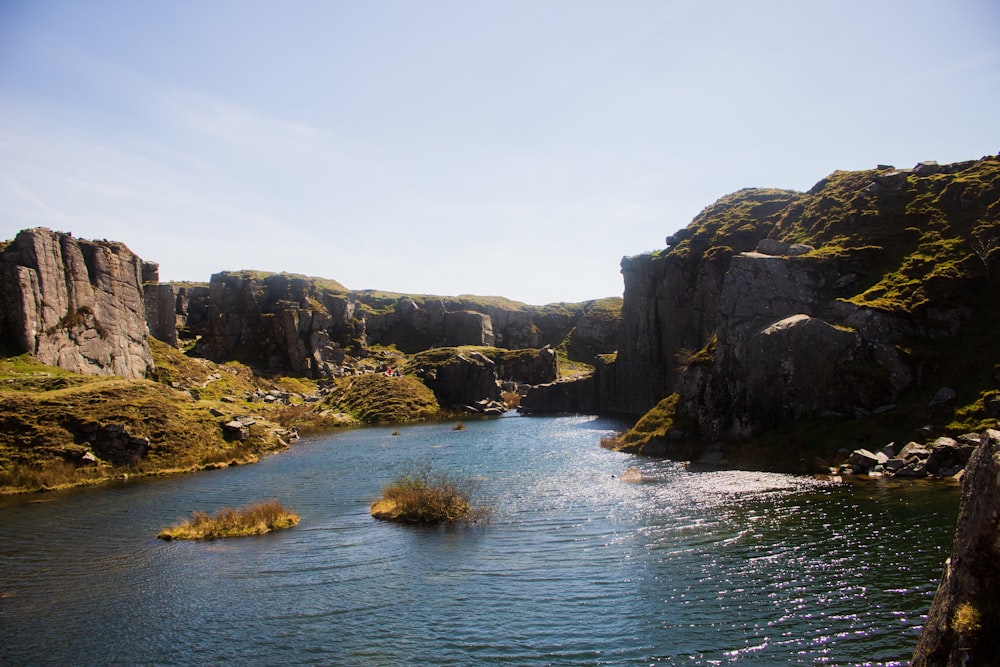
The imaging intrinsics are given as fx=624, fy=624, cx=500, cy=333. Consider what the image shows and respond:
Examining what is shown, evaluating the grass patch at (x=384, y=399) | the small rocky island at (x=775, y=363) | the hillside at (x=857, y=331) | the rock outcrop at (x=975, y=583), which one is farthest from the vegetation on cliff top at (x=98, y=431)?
the rock outcrop at (x=975, y=583)

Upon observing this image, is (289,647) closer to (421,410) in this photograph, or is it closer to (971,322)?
(971,322)

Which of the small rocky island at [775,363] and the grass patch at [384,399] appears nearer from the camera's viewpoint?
the small rocky island at [775,363]

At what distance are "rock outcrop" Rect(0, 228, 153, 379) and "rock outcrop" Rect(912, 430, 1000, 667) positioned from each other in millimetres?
94373

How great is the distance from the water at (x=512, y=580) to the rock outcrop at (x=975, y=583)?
9588 millimetres

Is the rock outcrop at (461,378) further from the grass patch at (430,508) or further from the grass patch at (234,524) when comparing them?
the grass patch at (234,524)

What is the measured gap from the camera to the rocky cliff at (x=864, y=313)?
177ft

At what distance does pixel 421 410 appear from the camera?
5448 inches

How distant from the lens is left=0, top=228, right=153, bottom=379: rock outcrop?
79500 mm

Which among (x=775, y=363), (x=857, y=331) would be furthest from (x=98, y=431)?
(x=857, y=331)

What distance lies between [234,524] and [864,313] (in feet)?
183

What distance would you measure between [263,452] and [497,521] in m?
51.3

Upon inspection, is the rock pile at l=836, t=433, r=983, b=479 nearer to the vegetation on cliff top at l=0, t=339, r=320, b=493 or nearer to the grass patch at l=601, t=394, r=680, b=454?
the grass patch at l=601, t=394, r=680, b=454

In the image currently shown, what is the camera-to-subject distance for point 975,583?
1101 centimetres

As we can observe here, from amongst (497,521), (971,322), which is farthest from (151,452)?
(971,322)
